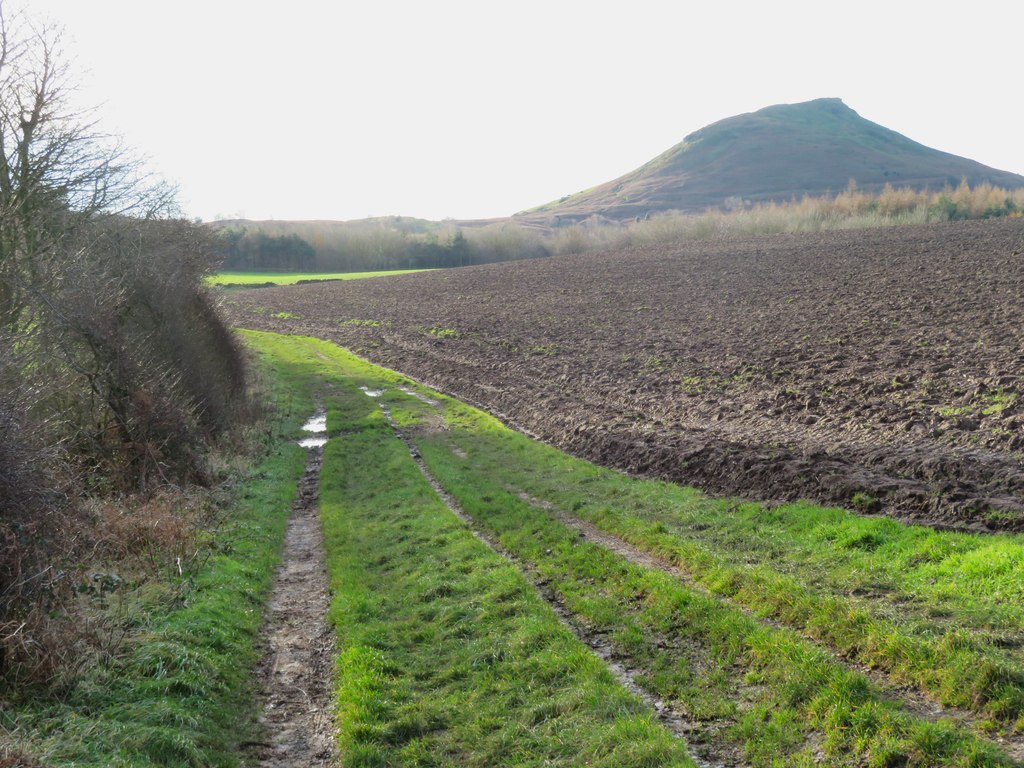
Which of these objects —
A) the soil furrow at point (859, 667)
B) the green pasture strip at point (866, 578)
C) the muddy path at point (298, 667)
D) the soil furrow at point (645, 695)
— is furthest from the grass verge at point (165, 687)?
the green pasture strip at point (866, 578)

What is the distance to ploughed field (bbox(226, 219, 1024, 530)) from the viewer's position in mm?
14445

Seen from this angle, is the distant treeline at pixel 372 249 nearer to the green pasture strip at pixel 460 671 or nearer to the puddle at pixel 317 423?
the puddle at pixel 317 423

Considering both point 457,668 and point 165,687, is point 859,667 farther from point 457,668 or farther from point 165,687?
point 165,687

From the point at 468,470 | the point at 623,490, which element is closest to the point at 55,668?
the point at 623,490

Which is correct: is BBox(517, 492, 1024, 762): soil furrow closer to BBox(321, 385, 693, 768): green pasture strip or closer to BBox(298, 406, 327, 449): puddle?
BBox(321, 385, 693, 768): green pasture strip

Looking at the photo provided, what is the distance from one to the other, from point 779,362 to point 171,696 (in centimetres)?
2139

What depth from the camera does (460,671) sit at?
368 inches

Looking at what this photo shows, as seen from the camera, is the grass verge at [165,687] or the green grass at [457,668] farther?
the green grass at [457,668]

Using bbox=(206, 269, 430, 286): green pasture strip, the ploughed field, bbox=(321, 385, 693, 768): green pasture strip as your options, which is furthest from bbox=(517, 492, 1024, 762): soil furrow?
bbox=(206, 269, 430, 286): green pasture strip

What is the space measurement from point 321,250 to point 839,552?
4835 inches

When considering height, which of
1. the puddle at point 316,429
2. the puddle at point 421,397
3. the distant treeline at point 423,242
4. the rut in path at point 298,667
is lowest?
the puddle at point 316,429

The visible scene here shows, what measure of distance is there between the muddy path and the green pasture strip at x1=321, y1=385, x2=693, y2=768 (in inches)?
9.1

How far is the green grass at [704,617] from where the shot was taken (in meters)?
6.87

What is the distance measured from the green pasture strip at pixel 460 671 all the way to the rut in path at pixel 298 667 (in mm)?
238
